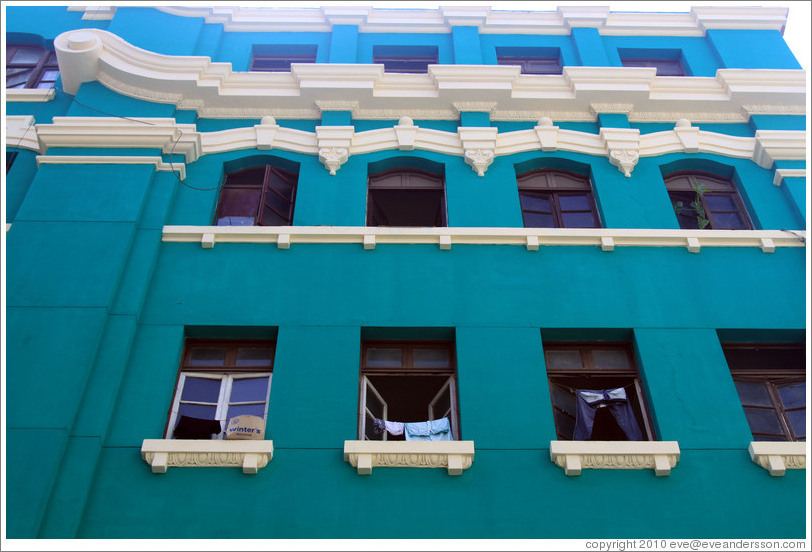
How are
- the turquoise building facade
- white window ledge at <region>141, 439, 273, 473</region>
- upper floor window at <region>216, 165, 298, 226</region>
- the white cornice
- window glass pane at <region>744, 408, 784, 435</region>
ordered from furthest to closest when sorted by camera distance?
1. the white cornice
2. upper floor window at <region>216, 165, 298, 226</region>
3. window glass pane at <region>744, 408, 784, 435</region>
4. white window ledge at <region>141, 439, 273, 473</region>
5. the turquoise building facade

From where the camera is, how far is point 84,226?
10859mm

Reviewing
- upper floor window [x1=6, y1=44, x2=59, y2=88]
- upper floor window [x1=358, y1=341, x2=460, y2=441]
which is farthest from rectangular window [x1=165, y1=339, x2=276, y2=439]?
upper floor window [x1=6, y1=44, x2=59, y2=88]

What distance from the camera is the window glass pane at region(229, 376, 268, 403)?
9.66m

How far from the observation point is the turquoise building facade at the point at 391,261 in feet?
27.5

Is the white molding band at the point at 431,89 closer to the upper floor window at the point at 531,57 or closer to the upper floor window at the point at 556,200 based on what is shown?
the upper floor window at the point at 556,200

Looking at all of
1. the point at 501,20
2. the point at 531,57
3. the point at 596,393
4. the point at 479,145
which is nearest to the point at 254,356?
the point at 596,393

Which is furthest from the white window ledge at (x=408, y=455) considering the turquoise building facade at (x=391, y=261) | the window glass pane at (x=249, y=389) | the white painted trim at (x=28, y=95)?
the white painted trim at (x=28, y=95)

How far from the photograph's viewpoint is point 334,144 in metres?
12.9

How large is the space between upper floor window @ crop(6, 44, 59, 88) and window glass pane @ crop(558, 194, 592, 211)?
31.7ft

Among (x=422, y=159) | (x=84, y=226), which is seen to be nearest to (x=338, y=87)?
(x=422, y=159)

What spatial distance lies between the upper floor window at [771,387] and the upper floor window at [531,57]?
7512 mm

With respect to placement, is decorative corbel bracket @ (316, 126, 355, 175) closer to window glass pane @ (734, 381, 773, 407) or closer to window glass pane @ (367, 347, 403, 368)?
window glass pane @ (367, 347, 403, 368)

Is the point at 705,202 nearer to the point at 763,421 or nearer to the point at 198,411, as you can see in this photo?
the point at 763,421

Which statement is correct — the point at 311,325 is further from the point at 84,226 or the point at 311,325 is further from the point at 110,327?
the point at 84,226
